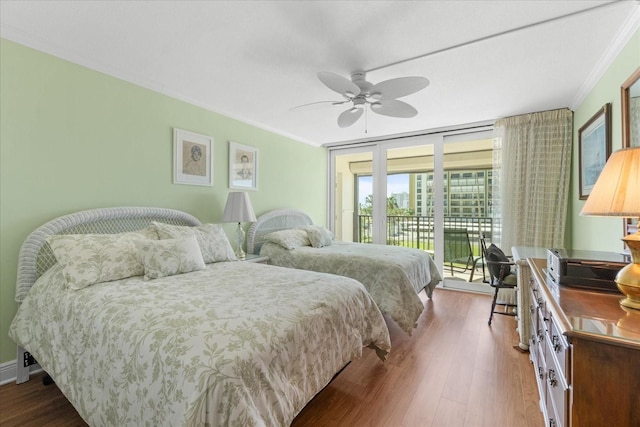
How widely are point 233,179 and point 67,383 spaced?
2.48 metres

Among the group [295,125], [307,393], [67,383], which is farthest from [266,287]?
[295,125]

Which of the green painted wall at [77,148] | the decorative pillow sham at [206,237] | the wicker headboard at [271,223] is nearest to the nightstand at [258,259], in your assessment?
the wicker headboard at [271,223]

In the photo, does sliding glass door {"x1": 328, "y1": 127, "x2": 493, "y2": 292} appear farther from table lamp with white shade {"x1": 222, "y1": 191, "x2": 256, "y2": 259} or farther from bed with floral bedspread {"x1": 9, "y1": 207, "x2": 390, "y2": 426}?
bed with floral bedspread {"x1": 9, "y1": 207, "x2": 390, "y2": 426}

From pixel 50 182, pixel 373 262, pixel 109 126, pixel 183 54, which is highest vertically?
pixel 183 54

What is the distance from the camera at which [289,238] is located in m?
3.61

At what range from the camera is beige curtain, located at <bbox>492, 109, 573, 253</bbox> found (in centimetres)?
339

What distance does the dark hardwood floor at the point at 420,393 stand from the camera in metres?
1.67

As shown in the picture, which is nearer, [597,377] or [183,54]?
[597,377]

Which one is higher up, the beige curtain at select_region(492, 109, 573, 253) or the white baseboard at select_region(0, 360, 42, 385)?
the beige curtain at select_region(492, 109, 573, 253)

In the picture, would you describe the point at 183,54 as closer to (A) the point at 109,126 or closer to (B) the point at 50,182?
(A) the point at 109,126

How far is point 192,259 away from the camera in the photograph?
7.48ft

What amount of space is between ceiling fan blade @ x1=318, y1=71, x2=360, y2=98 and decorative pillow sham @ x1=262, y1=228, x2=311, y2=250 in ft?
6.22

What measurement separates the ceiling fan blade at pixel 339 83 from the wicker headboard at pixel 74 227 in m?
1.92

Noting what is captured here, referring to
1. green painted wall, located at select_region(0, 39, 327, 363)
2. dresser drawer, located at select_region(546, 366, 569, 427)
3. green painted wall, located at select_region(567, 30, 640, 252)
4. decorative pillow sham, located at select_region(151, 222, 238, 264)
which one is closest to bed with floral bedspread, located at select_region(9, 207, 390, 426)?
decorative pillow sham, located at select_region(151, 222, 238, 264)
